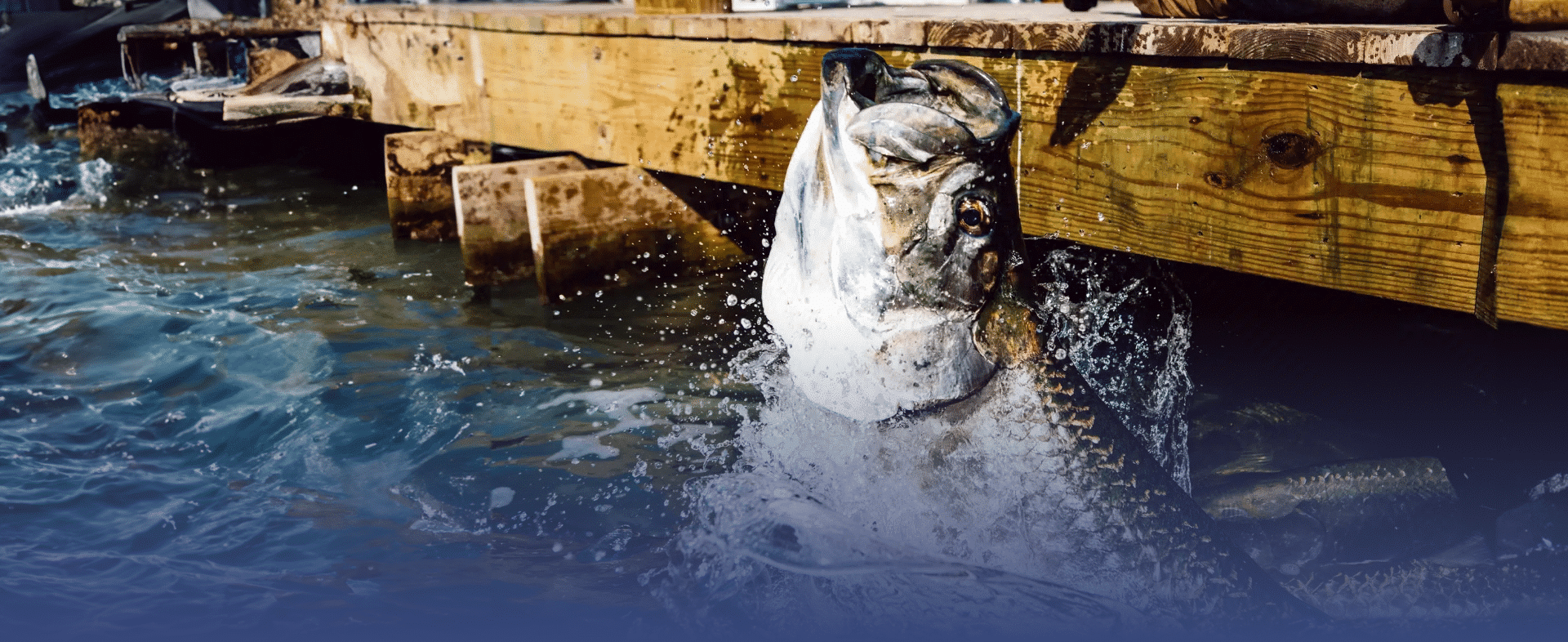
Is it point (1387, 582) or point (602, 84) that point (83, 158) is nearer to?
point (602, 84)

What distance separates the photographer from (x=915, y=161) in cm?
222

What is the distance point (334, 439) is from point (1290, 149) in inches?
143

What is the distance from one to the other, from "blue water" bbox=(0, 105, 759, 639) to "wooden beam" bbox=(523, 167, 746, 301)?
13 centimetres

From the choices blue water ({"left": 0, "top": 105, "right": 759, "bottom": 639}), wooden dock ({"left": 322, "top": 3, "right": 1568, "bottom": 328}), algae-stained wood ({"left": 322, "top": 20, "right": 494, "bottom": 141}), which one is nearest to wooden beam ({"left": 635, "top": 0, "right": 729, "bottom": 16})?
wooden dock ({"left": 322, "top": 3, "right": 1568, "bottom": 328})

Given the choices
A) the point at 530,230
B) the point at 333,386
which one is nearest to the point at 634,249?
the point at 530,230

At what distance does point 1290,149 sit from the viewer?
126 inches

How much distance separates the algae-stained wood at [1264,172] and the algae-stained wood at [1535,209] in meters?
0.10

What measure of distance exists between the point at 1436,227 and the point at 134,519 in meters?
4.16

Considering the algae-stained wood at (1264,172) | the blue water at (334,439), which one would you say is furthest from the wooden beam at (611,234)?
the algae-stained wood at (1264,172)

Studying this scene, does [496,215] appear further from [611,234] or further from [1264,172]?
[1264,172]

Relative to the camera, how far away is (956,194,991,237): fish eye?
7.50 feet

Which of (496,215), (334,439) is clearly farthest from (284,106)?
(334,439)

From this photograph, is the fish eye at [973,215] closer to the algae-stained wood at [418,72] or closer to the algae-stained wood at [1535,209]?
the algae-stained wood at [1535,209]

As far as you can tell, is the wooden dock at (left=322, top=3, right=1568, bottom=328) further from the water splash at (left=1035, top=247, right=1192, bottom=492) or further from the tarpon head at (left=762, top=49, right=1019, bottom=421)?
the tarpon head at (left=762, top=49, right=1019, bottom=421)
